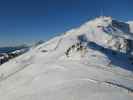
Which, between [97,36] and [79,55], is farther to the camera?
[97,36]

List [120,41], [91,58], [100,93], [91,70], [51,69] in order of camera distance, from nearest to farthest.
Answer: [100,93], [91,70], [51,69], [91,58], [120,41]

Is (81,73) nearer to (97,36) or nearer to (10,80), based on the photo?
(10,80)

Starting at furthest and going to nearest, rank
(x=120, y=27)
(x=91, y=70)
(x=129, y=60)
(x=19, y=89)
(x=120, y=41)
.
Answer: (x=120, y=27), (x=120, y=41), (x=129, y=60), (x=91, y=70), (x=19, y=89)

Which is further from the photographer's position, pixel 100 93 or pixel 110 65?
pixel 110 65

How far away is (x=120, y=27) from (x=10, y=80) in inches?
2214

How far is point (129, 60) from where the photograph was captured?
62.1 m

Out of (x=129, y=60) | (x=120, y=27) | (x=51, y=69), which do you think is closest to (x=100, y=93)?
(x=51, y=69)

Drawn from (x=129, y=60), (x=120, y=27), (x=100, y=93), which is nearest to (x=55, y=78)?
(x=100, y=93)

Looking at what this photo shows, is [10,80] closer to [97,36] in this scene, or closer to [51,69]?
[51,69]

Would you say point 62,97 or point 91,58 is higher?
Result: point 91,58

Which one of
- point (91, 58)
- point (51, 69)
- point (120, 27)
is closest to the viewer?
point (51, 69)

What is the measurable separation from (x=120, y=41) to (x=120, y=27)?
20.4 meters

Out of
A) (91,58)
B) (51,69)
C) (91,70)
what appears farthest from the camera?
(91,58)

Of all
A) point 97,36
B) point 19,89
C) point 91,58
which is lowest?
point 19,89
